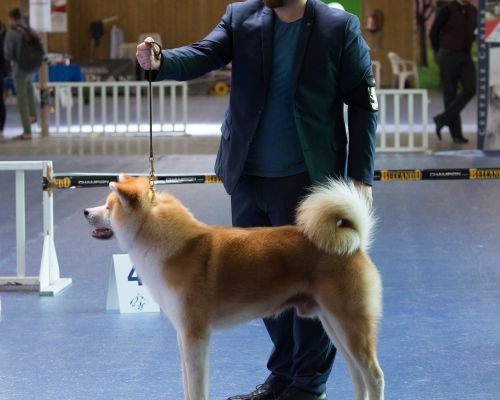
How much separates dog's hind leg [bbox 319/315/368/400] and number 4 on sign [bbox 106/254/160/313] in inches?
78.7

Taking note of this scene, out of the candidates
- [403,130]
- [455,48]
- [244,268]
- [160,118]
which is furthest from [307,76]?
[160,118]

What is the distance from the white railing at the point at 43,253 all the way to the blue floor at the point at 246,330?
96mm

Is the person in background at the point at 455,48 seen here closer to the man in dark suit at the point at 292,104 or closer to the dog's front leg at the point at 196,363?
the man in dark suit at the point at 292,104

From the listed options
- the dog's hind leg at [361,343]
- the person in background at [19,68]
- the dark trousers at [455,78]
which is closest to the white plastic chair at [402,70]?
the dark trousers at [455,78]

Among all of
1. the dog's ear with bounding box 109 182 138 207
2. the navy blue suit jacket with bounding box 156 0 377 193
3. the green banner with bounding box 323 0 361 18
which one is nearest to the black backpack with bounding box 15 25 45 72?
the green banner with bounding box 323 0 361 18

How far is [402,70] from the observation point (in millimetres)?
23547

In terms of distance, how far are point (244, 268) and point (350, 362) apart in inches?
22.1

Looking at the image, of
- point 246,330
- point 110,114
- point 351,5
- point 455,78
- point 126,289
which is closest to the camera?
point 246,330

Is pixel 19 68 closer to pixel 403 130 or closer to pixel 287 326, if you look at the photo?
pixel 403 130

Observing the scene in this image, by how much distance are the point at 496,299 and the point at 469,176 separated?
3.55 feet

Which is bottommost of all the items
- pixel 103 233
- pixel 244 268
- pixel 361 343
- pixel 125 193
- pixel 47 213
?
pixel 361 343

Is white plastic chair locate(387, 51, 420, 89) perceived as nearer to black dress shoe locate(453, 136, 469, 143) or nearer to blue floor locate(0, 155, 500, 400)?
black dress shoe locate(453, 136, 469, 143)

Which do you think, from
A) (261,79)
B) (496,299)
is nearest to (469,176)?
(496,299)

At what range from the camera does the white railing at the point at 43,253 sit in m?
5.63
